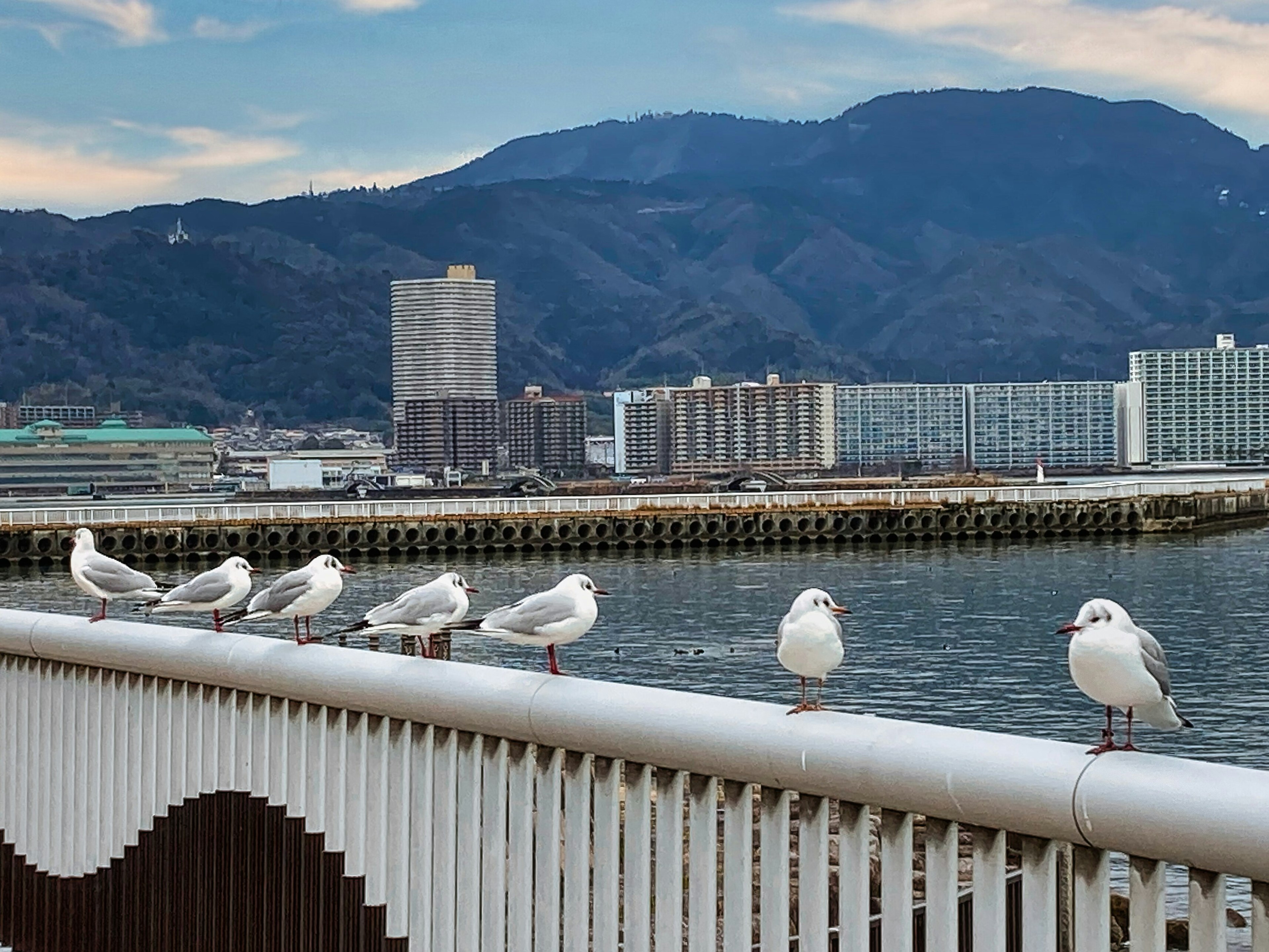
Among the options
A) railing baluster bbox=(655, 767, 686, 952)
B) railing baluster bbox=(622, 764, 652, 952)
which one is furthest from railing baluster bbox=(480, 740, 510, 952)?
railing baluster bbox=(655, 767, 686, 952)

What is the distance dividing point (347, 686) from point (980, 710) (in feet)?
83.4

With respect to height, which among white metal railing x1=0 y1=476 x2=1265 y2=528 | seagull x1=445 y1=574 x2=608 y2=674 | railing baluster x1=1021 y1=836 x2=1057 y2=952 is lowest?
white metal railing x1=0 y1=476 x2=1265 y2=528

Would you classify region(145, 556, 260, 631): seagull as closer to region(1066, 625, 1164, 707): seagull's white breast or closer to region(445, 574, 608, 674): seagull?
region(445, 574, 608, 674): seagull

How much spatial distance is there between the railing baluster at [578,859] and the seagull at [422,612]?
112 centimetres

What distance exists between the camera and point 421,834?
4.19m

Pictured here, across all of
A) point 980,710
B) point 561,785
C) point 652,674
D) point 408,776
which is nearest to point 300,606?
point 408,776

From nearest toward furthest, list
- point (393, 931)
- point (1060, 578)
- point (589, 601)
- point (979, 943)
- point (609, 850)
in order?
point (979, 943) < point (609, 850) < point (393, 931) < point (589, 601) < point (1060, 578)

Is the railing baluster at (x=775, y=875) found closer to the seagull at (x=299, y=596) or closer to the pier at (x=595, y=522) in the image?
the seagull at (x=299, y=596)

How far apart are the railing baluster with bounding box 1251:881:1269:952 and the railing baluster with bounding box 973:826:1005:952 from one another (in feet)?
1.50

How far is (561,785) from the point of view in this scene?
402 cm

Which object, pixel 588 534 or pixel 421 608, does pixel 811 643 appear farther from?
pixel 588 534

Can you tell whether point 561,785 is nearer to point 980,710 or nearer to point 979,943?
point 979,943

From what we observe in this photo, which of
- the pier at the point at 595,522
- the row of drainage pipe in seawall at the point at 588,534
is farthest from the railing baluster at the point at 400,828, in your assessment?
the pier at the point at 595,522

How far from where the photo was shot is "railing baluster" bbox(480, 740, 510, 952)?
13.2 ft
